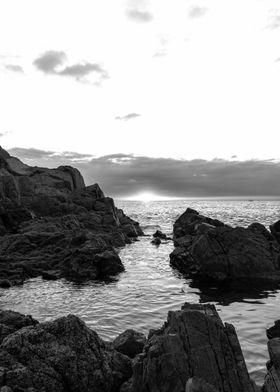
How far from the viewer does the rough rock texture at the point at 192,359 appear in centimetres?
1004

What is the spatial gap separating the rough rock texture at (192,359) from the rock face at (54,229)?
64.6 ft

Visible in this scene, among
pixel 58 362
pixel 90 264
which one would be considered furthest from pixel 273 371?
pixel 90 264

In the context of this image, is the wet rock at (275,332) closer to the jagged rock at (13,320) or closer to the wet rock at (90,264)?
the jagged rock at (13,320)

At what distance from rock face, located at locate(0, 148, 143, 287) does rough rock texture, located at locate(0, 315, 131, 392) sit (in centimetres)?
1801

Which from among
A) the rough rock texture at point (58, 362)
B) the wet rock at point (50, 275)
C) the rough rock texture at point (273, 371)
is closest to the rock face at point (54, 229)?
the wet rock at point (50, 275)

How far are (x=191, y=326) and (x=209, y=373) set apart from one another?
4.52ft

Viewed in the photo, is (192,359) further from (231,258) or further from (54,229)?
(54,229)

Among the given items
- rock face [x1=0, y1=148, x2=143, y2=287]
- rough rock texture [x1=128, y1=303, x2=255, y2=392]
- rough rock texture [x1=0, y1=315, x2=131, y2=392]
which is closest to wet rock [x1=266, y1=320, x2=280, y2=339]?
rough rock texture [x1=128, y1=303, x2=255, y2=392]

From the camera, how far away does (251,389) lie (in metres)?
10.0

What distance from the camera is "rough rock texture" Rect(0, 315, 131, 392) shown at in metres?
9.81

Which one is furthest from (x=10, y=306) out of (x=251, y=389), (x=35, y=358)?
(x=251, y=389)

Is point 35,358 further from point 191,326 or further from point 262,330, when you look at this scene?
point 262,330

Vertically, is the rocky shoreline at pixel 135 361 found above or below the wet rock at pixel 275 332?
above

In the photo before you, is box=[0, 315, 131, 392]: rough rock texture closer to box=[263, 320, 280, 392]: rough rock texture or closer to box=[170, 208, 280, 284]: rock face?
box=[263, 320, 280, 392]: rough rock texture
